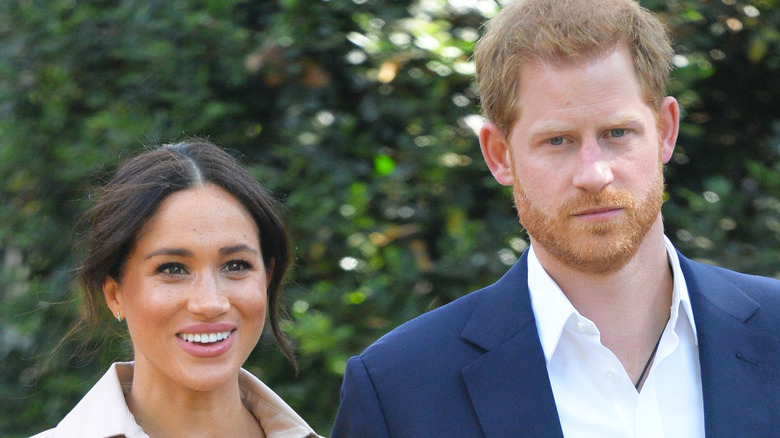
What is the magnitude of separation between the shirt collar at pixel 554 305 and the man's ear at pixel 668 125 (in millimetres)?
219

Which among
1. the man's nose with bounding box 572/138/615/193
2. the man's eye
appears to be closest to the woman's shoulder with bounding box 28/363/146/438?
the man's nose with bounding box 572/138/615/193

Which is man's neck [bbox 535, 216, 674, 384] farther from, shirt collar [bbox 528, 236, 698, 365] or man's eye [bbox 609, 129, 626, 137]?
man's eye [bbox 609, 129, 626, 137]

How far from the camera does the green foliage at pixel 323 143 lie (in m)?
3.75

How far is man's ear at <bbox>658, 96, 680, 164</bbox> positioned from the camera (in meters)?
2.52

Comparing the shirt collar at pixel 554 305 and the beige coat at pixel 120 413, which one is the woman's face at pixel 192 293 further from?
the shirt collar at pixel 554 305

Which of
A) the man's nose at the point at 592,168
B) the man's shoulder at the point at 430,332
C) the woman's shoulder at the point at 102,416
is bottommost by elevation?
the woman's shoulder at the point at 102,416

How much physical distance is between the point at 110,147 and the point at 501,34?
1.91 metres

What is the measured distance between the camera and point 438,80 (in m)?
3.81

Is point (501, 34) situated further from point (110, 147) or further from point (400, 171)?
point (110, 147)

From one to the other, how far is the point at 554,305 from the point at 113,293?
115cm

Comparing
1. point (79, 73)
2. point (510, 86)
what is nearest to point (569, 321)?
point (510, 86)

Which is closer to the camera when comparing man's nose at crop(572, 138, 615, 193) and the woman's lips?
man's nose at crop(572, 138, 615, 193)

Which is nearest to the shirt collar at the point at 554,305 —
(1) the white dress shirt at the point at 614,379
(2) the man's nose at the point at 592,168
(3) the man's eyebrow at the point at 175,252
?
(1) the white dress shirt at the point at 614,379

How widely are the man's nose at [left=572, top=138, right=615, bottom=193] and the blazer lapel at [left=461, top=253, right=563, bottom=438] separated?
1.23 feet
